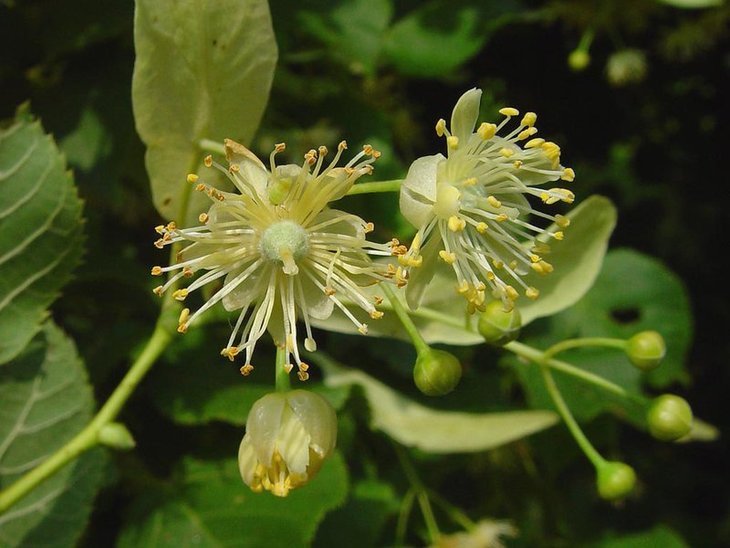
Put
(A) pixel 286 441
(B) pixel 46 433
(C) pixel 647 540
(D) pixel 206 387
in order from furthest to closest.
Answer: (C) pixel 647 540 < (D) pixel 206 387 < (B) pixel 46 433 < (A) pixel 286 441

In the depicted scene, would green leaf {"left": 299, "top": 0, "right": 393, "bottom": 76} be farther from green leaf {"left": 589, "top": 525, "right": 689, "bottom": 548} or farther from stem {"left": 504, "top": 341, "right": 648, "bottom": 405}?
green leaf {"left": 589, "top": 525, "right": 689, "bottom": 548}

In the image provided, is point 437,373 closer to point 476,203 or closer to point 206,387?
point 476,203

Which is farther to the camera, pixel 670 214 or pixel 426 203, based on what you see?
pixel 670 214

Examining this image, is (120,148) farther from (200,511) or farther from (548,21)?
(548,21)

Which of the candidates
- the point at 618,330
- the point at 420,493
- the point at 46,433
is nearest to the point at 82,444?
the point at 46,433

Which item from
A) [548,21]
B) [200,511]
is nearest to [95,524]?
[200,511]

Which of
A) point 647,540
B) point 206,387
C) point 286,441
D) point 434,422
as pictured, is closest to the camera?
point 286,441

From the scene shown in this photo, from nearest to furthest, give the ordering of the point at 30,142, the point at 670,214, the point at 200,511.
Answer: the point at 30,142, the point at 200,511, the point at 670,214
